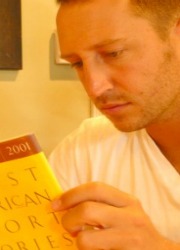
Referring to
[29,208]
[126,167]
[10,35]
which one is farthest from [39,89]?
[29,208]

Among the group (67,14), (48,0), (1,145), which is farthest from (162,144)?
(48,0)

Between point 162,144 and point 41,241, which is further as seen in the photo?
point 162,144

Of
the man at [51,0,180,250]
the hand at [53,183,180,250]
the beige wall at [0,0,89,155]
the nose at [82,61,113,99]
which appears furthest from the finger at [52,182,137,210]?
the beige wall at [0,0,89,155]

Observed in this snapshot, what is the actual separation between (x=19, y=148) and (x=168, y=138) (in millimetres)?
436

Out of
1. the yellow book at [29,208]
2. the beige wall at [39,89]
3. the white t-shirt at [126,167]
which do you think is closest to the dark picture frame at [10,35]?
the beige wall at [39,89]

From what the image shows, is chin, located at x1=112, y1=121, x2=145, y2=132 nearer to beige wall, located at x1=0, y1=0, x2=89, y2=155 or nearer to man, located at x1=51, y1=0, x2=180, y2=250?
man, located at x1=51, y1=0, x2=180, y2=250

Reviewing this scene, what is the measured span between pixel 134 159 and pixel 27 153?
1.24 feet

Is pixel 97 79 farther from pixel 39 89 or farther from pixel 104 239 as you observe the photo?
pixel 39 89

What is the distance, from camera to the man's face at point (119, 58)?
2.54ft

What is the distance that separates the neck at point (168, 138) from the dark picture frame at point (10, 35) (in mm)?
454

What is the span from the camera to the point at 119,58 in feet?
2.57

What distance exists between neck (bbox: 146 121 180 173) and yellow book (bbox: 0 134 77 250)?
37cm

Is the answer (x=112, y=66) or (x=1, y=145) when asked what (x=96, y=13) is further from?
(x=1, y=145)

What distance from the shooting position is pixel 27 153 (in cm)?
60
